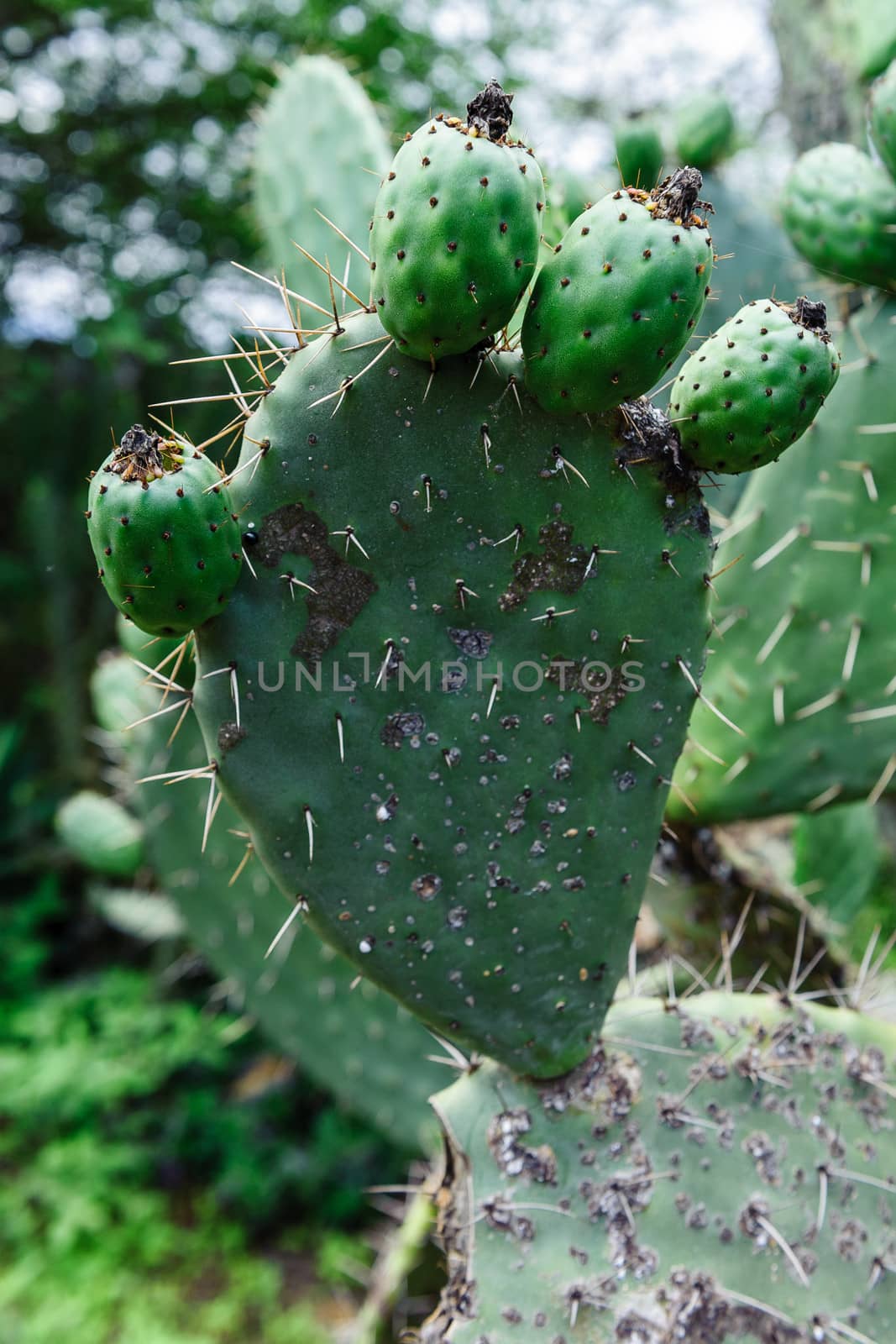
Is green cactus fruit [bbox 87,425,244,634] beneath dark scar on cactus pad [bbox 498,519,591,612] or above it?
above

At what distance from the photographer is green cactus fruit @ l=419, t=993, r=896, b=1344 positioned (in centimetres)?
83

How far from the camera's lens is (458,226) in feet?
2.02

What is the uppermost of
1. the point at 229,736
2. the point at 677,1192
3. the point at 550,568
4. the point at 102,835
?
the point at 550,568

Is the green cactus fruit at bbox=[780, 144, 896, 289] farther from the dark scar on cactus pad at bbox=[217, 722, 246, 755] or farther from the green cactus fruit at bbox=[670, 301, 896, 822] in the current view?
the dark scar on cactus pad at bbox=[217, 722, 246, 755]

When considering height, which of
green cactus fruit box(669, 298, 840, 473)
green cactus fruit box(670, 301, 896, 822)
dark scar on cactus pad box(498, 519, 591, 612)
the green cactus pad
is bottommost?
green cactus fruit box(670, 301, 896, 822)

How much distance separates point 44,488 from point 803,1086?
128 inches

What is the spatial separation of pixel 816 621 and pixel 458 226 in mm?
848

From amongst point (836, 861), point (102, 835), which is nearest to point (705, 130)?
point (836, 861)

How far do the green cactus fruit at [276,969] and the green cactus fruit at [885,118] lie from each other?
4.37ft

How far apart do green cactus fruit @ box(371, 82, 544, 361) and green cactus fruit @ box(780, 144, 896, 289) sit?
30.3 inches

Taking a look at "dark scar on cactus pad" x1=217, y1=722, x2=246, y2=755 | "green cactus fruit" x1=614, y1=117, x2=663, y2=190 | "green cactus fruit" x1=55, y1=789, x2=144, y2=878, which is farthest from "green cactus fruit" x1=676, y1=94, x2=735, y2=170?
"green cactus fruit" x1=55, y1=789, x2=144, y2=878

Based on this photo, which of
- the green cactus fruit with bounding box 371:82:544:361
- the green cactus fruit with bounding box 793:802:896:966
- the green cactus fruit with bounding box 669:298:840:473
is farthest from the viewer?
the green cactus fruit with bounding box 793:802:896:966

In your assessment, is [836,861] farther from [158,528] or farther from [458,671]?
[158,528]

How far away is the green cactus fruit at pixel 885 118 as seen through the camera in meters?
1.14
